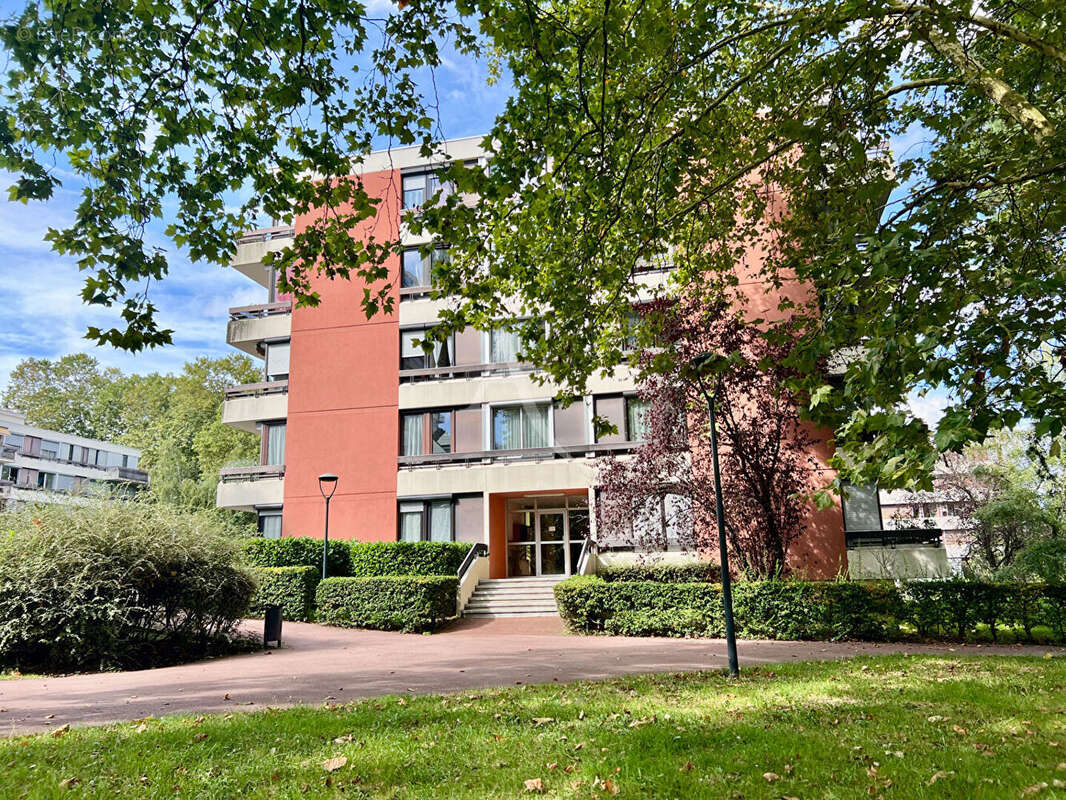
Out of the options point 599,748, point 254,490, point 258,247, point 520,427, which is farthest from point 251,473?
point 599,748

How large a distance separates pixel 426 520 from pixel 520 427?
4420 millimetres

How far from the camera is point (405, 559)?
20.4 meters

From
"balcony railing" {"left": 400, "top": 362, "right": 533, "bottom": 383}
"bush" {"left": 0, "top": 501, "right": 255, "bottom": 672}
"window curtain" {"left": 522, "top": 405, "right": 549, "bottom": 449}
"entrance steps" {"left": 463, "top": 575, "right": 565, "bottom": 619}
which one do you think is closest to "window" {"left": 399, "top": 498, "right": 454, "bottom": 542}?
"entrance steps" {"left": 463, "top": 575, "right": 565, "bottom": 619}

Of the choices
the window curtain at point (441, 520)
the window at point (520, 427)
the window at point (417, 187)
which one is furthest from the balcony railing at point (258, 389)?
the window at point (417, 187)

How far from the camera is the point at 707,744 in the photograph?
5.07 metres

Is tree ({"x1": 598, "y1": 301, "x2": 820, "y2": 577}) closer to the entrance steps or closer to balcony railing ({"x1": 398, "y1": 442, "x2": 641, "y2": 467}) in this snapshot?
the entrance steps

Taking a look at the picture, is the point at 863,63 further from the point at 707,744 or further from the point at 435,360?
the point at 435,360

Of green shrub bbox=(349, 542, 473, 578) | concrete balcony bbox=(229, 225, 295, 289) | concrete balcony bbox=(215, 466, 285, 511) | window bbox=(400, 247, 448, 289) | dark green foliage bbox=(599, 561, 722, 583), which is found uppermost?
concrete balcony bbox=(229, 225, 295, 289)

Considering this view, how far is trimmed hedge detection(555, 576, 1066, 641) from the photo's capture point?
492 inches

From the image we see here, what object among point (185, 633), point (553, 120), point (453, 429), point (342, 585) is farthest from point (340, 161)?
point (453, 429)

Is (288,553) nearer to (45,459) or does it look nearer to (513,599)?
(513,599)

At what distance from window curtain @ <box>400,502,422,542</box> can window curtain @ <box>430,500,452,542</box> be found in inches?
17.0

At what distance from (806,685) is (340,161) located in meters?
7.42

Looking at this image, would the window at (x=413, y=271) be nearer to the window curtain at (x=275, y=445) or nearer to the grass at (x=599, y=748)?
the window curtain at (x=275, y=445)
